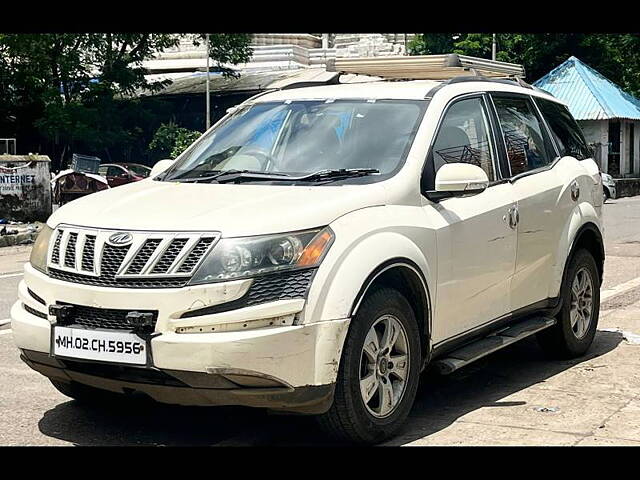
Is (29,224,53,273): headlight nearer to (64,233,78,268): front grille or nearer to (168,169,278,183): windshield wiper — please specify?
(64,233,78,268): front grille

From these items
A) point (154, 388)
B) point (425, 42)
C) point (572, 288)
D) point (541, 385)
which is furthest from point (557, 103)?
point (425, 42)

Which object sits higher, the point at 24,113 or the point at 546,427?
the point at 24,113

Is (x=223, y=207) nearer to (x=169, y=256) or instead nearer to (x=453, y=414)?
(x=169, y=256)

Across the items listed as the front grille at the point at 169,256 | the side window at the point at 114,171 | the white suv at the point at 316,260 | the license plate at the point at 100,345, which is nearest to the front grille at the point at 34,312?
the white suv at the point at 316,260

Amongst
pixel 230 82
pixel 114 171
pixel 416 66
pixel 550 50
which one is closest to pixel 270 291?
pixel 416 66

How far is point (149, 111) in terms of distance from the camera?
44594mm

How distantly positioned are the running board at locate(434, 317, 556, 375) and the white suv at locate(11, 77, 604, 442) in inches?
0.6

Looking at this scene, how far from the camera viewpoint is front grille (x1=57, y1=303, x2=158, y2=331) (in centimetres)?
443

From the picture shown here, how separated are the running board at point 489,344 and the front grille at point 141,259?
1.63 m

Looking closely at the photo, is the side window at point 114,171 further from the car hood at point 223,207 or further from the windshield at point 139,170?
the car hood at point 223,207

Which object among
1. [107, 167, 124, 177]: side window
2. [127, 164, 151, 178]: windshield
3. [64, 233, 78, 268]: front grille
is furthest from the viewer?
[127, 164, 151, 178]: windshield

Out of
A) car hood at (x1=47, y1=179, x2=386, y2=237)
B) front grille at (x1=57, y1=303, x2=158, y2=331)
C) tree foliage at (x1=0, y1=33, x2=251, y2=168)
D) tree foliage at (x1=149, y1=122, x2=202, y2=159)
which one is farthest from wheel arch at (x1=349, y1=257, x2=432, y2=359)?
tree foliage at (x1=149, y1=122, x2=202, y2=159)

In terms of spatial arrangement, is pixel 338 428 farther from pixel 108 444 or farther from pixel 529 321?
pixel 529 321
